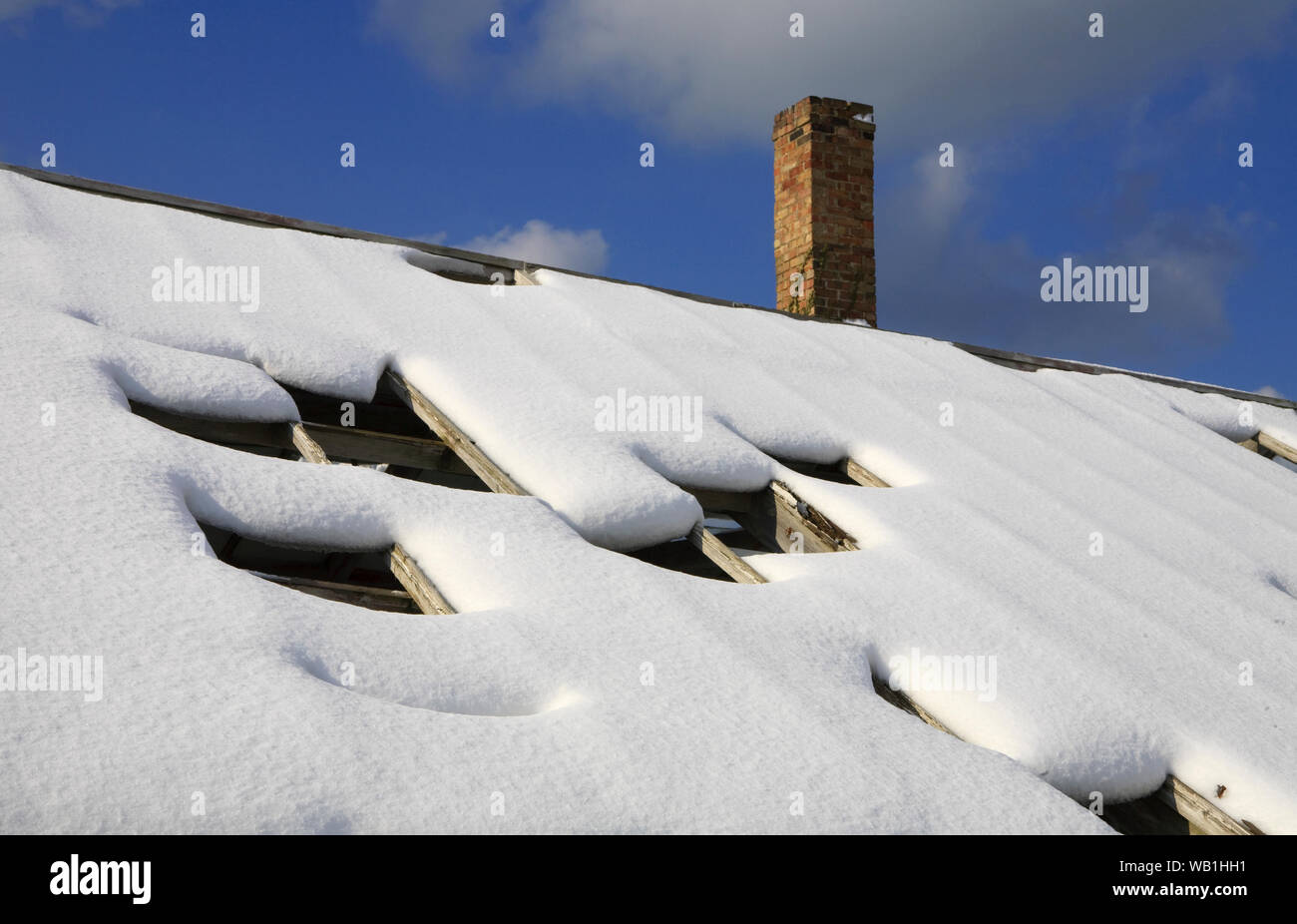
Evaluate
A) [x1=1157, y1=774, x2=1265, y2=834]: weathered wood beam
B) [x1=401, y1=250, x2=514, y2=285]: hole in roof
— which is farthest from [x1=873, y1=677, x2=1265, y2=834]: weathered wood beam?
[x1=401, y1=250, x2=514, y2=285]: hole in roof

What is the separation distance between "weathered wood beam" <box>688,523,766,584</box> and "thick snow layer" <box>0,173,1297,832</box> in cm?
11

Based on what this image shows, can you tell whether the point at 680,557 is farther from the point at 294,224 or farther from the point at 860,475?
the point at 294,224

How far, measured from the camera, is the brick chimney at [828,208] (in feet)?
24.3

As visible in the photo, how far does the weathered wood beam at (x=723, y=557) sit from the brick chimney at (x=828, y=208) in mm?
4477

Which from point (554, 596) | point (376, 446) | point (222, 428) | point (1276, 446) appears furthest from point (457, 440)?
point (1276, 446)

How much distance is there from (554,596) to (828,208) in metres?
5.63

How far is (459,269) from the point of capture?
497cm

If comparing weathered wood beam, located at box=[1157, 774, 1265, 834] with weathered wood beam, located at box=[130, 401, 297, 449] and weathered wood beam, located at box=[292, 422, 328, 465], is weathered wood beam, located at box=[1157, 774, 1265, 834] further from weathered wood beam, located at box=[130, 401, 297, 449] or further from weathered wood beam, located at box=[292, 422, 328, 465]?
weathered wood beam, located at box=[130, 401, 297, 449]

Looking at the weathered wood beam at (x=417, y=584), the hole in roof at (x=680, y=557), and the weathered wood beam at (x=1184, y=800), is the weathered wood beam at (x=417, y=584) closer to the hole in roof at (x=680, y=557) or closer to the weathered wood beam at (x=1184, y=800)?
the hole in roof at (x=680, y=557)

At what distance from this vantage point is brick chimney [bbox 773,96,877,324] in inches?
292

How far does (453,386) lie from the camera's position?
354 centimetres
